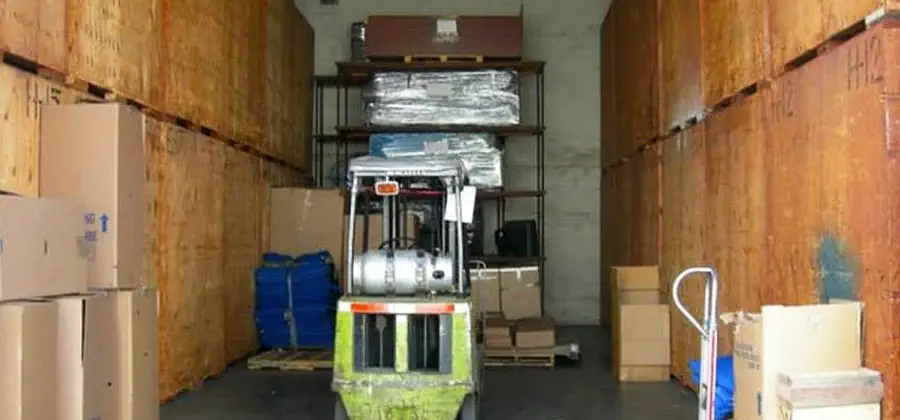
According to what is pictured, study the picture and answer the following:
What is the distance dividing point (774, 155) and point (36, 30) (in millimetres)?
4225

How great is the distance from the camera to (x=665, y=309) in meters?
8.06

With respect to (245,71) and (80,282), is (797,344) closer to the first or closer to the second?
(80,282)

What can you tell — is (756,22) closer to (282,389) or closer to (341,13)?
(282,389)

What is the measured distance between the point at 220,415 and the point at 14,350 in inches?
116

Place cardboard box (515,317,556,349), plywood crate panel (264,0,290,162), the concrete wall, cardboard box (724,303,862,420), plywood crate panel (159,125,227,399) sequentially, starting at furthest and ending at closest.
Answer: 1. the concrete wall
2. plywood crate panel (264,0,290,162)
3. cardboard box (515,317,556,349)
4. plywood crate panel (159,125,227,399)
5. cardboard box (724,303,862,420)

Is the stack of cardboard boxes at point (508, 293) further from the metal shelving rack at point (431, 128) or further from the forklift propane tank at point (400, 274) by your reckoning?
the forklift propane tank at point (400, 274)

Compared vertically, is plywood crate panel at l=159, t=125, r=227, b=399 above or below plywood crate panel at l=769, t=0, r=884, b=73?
below

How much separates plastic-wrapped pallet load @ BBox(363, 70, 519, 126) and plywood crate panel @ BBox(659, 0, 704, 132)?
11.3 feet

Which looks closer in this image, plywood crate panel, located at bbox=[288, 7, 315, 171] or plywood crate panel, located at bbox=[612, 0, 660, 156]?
plywood crate panel, located at bbox=[612, 0, 660, 156]

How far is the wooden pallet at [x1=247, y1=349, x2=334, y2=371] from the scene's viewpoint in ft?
29.2

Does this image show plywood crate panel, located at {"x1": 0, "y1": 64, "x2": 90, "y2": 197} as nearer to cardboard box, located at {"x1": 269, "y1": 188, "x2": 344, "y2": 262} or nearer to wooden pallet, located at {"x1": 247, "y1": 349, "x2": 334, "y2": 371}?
wooden pallet, located at {"x1": 247, "y1": 349, "x2": 334, "y2": 371}

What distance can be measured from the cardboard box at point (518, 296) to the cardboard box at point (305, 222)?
1.96 m

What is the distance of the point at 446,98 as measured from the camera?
1186 centimetres

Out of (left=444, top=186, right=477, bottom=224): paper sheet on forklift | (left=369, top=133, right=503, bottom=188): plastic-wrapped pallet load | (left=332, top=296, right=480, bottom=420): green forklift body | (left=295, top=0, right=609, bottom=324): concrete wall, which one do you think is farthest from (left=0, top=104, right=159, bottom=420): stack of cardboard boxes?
(left=295, top=0, right=609, bottom=324): concrete wall
